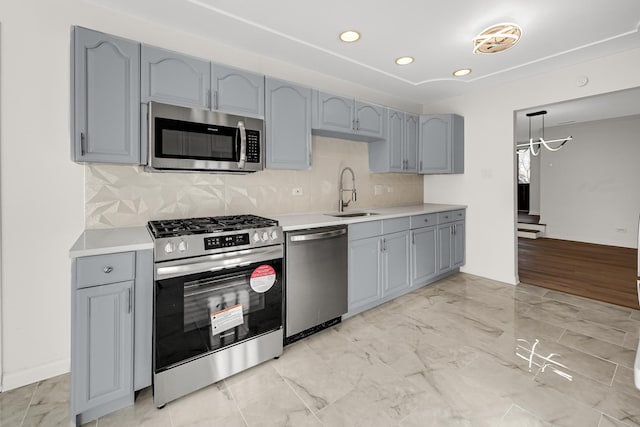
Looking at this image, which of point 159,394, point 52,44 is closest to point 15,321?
point 159,394

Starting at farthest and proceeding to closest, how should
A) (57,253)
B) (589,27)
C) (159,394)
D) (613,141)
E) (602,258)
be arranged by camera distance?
(613,141) → (602,258) → (589,27) → (57,253) → (159,394)

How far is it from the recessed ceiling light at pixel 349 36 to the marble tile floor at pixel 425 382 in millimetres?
2495

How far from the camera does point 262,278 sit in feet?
6.73

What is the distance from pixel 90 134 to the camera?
182cm

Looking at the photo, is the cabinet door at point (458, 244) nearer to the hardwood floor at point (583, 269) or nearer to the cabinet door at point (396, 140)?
the hardwood floor at point (583, 269)

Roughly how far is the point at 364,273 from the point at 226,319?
139 centimetres

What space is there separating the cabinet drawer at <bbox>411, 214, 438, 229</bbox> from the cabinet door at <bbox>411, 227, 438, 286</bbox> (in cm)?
6

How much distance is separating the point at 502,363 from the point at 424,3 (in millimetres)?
2555

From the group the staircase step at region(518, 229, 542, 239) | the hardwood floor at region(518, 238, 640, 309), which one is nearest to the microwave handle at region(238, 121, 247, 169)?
the hardwood floor at region(518, 238, 640, 309)

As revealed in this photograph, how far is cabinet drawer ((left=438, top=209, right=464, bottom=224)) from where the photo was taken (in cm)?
373

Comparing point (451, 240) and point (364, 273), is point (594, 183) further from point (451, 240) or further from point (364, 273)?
point (364, 273)

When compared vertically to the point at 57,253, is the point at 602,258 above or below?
below

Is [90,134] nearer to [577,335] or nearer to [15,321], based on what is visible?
[15,321]

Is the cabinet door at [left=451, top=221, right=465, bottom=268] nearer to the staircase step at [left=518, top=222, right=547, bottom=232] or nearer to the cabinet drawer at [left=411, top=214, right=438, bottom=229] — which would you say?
the cabinet drawer at [left=411, top=214, right=438, bottom=229]
